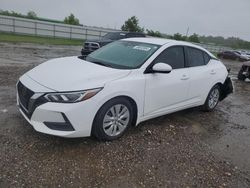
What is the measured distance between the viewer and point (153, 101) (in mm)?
4215

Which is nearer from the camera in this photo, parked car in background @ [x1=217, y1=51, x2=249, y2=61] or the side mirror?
the side mirror

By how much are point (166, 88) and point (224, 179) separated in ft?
5.66

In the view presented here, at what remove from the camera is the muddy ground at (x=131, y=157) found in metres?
2.97

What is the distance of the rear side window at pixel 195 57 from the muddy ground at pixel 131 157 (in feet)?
4.18

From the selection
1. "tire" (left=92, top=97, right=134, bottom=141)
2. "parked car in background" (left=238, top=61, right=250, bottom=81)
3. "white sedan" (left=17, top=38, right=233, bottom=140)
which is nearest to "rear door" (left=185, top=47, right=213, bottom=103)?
"white sedan" (left=17, top=38, right=233, bottom=140)

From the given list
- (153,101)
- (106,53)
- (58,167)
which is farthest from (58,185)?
(106,53)

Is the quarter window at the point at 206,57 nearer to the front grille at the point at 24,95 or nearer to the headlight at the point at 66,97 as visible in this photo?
the headlight at the point at 66,97

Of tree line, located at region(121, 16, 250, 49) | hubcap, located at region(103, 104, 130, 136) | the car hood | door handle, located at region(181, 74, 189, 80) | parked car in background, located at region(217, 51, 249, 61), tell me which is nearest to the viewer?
the car hood

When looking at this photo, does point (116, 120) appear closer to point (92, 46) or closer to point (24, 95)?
point (24, 95)

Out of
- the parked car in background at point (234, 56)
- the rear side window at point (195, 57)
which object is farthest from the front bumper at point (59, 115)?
the parked car in background at point (234, 56)

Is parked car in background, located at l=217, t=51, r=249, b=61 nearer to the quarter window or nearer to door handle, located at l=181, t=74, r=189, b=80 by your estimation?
the quarter window

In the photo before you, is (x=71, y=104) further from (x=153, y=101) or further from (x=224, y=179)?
(x=224, y=179)

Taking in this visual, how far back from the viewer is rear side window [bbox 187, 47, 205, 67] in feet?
16.6

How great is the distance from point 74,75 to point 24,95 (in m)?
0.77
